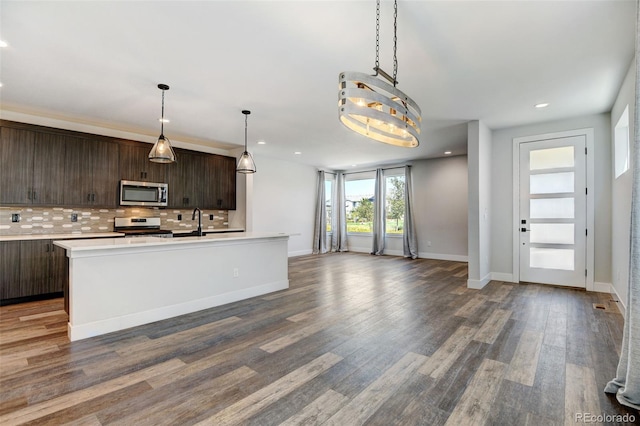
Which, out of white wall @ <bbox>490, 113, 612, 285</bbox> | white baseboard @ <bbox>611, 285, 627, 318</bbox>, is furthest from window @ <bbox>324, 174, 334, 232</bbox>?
white baseboard @ <bbox>611, 285, 627, 318</bbox>

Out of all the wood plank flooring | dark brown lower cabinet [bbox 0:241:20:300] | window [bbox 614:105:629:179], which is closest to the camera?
the wood plank flooring

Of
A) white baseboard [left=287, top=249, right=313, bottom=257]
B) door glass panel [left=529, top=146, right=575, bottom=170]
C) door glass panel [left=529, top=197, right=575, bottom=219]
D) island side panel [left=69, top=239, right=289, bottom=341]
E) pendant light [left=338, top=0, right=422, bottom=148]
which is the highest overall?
door glass panel [left=529, top=146, right=575, bottom=170]

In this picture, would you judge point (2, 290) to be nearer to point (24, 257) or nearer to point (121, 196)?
point (24, 257)

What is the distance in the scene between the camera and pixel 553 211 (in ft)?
16.3

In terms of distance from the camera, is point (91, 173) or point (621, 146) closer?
point (621, 146)

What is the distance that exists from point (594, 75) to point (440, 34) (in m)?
2.11

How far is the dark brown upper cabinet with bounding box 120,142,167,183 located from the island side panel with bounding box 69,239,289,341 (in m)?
2.55

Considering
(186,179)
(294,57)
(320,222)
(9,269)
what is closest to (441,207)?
(320,222)

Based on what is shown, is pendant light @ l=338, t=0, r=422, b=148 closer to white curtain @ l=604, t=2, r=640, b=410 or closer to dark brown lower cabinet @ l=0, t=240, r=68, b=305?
white curtain @ l=604, t=2, r=640, b=410

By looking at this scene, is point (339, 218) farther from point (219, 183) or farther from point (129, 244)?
point (129, 244)

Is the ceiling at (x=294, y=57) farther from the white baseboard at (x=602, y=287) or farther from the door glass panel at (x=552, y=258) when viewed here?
the white baseboard at (x=602, y=287)

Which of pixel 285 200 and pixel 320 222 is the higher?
pixel 285 200

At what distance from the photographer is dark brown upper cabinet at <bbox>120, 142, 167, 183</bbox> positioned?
5.28 meters

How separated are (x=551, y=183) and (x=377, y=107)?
4.39m
